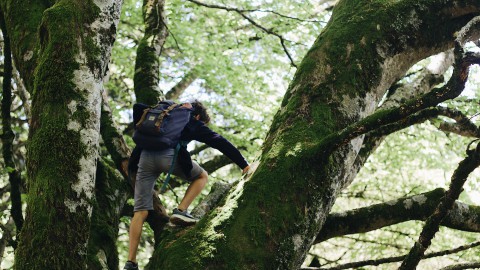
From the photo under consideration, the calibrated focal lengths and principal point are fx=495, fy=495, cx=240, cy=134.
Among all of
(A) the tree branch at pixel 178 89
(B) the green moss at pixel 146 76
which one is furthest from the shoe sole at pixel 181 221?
(A) the tree branch at pixel 178 89

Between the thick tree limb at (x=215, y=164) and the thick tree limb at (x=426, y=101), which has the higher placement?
the thick tree limb at (x=215, y=164)

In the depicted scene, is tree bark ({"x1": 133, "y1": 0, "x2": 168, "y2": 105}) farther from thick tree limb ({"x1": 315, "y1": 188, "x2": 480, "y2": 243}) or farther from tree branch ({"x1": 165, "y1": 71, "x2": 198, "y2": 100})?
tree branch ({"x1": 165, "y1": 71, "x2": 198, "y2": 100})

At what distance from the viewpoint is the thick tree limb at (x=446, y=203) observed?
8.39ft

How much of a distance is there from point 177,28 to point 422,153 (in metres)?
6.24

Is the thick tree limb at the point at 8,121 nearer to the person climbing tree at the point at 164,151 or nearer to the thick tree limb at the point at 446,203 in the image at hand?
the person climbing tree at the point at 164,151

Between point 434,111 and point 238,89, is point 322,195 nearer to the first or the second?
point 434,111

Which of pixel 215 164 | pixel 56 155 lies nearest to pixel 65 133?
pixel 56 155

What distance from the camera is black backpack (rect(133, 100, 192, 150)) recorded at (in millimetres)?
4102

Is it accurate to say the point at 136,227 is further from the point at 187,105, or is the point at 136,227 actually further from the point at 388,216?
the point at 388,216

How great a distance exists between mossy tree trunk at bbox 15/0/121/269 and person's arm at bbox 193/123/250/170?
3.64 ft

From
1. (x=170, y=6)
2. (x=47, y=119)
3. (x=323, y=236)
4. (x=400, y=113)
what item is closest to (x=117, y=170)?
(x=47, y=119)

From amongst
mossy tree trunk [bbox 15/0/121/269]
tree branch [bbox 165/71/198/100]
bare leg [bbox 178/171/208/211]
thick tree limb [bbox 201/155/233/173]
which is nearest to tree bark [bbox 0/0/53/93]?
mossy tree trunk [bbox 15/0/121/269]

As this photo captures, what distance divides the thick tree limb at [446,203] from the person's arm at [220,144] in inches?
61.9

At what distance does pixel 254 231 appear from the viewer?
2961 mm
